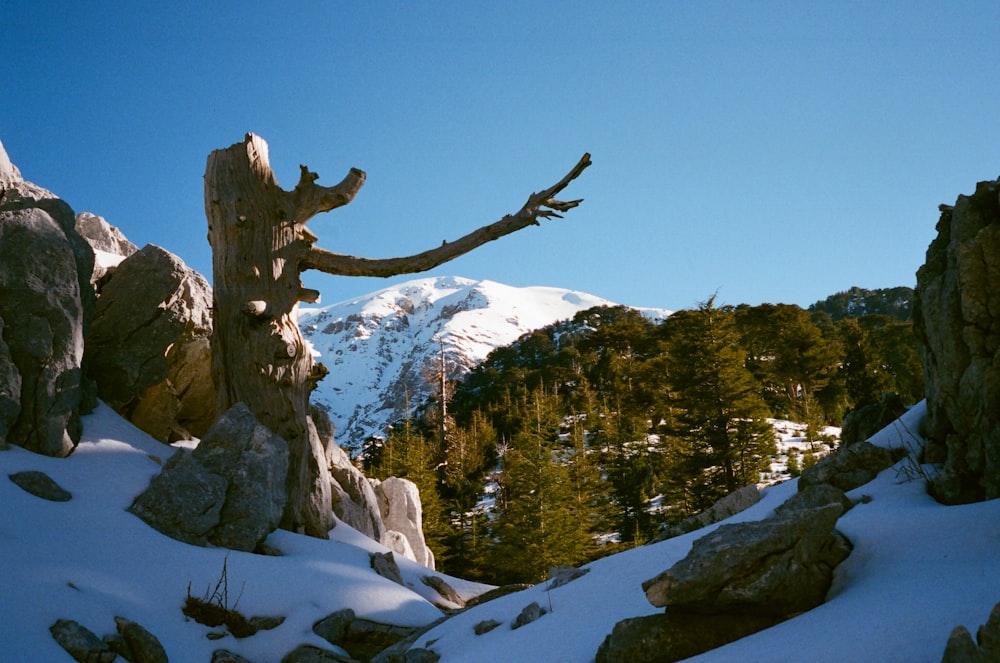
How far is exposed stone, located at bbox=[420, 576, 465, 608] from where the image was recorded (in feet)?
33.7

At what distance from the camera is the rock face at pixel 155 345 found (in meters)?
9.45

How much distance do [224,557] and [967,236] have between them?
302 inches

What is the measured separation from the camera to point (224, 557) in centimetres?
702

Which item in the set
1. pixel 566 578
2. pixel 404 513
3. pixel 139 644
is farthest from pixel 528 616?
pixel 404 513

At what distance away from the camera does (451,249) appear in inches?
411

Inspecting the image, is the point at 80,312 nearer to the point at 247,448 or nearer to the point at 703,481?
the point at 247,448

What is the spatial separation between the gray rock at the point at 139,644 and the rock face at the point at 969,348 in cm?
609

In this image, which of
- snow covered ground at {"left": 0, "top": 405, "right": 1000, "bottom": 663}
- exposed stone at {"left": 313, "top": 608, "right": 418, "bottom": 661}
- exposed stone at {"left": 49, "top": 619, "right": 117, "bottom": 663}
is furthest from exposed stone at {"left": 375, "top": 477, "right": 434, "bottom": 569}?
exposed stone at {"left": 49, "top": 619, "right": 117, "bottom": 663}

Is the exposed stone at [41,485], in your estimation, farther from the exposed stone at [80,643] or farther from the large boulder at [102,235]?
the large boulder at [102,235]

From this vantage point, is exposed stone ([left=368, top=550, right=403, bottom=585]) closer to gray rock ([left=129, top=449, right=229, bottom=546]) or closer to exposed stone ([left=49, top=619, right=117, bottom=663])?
gray rock ([left=129, top=449, right=229, bottom=546])

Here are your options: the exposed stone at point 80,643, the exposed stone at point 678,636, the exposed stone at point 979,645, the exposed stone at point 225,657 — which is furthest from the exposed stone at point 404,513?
the exposed stone at point 979,645

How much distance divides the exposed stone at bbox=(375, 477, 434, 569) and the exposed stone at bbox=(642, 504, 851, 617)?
627 inches

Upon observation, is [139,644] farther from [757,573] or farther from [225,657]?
[757,573]

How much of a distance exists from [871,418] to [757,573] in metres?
5.96
